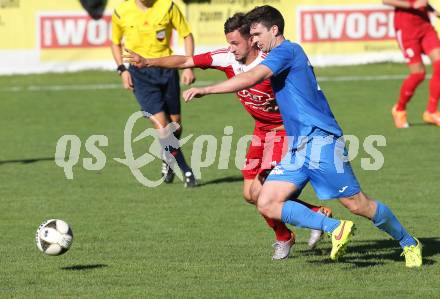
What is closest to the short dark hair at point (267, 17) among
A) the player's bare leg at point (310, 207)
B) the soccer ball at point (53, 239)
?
the player's bare leg at point (310, 207)

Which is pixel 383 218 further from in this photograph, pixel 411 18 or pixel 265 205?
pixel 411 18

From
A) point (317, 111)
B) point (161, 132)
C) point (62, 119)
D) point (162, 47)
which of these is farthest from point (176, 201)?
point (62, 119)

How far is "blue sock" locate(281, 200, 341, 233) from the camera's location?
27.0 ft

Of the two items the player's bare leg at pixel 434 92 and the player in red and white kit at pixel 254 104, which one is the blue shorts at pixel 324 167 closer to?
the player in red and white kit at pixel 254 104

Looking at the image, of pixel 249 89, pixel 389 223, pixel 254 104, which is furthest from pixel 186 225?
pixel 389 223

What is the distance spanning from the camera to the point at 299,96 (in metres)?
8.21

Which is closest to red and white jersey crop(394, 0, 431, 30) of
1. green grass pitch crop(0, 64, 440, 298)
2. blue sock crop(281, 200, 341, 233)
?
green grass pitch crop(0, 64, 440, 298)

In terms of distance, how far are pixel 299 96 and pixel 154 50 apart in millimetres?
5650

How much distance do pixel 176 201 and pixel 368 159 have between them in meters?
3.85

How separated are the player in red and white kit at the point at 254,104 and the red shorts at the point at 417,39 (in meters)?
8.18

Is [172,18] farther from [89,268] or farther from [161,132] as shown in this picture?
[89,268]

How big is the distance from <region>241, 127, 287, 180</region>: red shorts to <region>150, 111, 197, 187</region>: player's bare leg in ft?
11.7

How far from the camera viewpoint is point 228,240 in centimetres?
997

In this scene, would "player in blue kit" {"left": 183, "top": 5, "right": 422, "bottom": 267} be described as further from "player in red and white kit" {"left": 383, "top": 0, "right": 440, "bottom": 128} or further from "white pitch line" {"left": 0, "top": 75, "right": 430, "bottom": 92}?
"white pitch line" {"left": 0, "top": 75, "right": 430, "bottom": 92}
